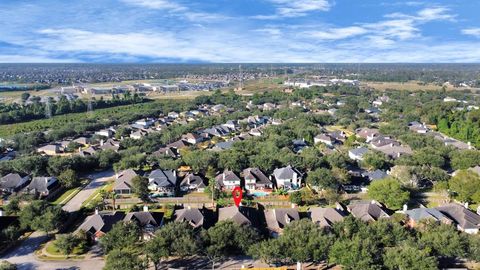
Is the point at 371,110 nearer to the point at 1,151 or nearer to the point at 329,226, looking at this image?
the point at 329,226

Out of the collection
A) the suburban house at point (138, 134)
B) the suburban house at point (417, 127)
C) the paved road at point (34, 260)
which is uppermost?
the suburban house at point (417, 127)

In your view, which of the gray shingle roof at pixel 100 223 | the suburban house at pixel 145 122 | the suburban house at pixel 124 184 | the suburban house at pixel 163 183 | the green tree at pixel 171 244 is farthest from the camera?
the suburban house at pixel 145 122

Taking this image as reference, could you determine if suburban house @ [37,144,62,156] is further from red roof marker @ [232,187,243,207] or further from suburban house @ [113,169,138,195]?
red roof marker @ [232,187,243,207]

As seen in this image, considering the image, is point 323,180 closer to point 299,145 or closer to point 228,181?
point 228,181

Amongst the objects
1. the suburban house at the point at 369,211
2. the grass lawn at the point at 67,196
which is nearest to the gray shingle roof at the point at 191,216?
the suburban house at the point at 369,211

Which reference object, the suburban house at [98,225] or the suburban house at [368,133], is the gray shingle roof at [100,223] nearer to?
the suburban house at [98,225]

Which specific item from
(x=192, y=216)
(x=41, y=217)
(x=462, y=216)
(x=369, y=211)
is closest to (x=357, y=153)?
(x=369, y=211)

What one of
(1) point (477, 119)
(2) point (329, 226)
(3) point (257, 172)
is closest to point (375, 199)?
(2) point (329, 226)
